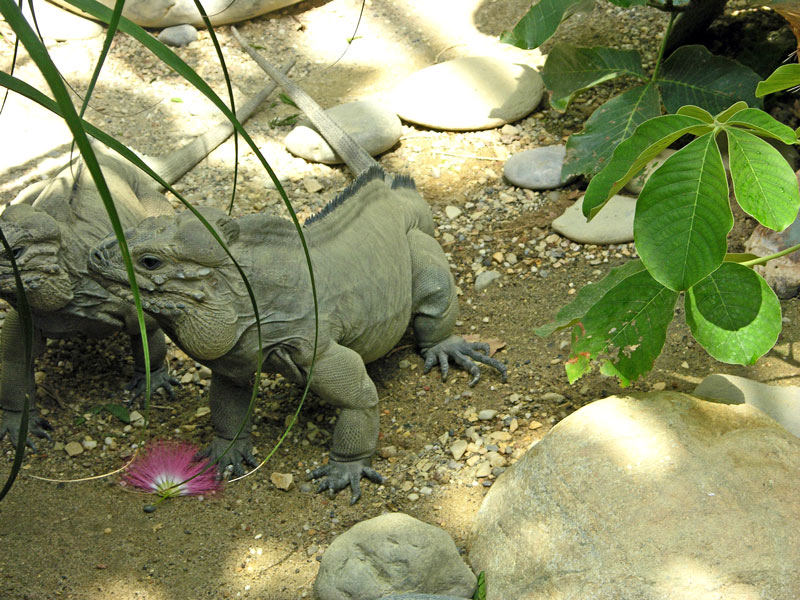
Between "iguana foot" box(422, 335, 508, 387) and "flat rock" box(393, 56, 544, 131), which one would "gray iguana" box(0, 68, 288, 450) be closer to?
"iguana foot" box(422, 335, 508, 387)

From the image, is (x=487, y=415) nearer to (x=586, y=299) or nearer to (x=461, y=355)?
(x=461, y=355)

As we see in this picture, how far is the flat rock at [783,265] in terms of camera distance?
359cm

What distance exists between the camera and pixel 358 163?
4.71 m

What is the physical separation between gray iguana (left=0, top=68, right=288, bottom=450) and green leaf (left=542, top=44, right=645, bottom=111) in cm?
226

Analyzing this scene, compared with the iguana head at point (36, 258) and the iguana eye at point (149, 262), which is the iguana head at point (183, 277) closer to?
the iguana eye at point (149, 262)

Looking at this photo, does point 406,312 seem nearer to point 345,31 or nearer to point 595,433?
point 595,433

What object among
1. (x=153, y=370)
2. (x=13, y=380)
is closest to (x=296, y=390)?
(x=153, y=370)

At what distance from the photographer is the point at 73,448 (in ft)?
11.4

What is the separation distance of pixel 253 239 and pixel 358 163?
181 cm

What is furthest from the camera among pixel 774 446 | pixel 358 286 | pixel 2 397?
pixel 2 397

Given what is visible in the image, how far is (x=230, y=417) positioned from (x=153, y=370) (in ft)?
2.15

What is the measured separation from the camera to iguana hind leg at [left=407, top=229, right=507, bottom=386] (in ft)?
12.2

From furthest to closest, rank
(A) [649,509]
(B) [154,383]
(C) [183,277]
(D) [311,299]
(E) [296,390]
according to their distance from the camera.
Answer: (B) [154,383], (E) [296,390], (D) [311,299], (C) [183,277], (A) [649,509]

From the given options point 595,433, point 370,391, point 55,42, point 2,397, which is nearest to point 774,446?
point 595,433
